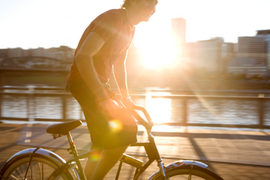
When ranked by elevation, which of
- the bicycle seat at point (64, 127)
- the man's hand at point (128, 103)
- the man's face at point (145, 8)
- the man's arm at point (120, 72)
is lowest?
the bicycle seat at point (64, 127)

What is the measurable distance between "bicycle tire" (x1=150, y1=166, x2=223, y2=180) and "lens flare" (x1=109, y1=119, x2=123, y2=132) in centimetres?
41

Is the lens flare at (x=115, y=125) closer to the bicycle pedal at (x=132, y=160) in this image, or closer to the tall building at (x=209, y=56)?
the bicycle pedal at (x=132, y=160)

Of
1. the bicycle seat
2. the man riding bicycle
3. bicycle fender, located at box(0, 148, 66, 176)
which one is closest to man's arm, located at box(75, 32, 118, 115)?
the man riding bicycle

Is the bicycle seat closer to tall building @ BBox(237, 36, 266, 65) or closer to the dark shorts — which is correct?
the dark shorts

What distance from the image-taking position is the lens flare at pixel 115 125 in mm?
1962

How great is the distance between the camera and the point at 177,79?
59000mm

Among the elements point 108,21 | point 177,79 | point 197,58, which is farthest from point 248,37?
point 108,21

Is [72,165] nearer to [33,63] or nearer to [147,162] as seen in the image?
[147,162]

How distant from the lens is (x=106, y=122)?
79.7 inches

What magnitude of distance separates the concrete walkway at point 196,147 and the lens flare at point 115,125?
210cm

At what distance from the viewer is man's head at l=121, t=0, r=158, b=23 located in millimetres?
2023

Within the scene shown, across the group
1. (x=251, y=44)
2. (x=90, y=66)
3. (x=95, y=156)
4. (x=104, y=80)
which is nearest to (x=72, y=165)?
(x=95, y=156)

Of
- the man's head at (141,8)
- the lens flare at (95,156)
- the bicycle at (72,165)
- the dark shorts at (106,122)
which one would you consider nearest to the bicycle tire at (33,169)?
the bicycle at (72,165)

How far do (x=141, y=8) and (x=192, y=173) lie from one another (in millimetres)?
1164
